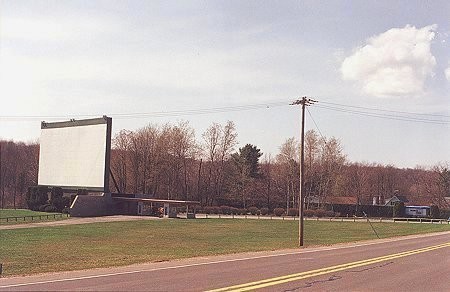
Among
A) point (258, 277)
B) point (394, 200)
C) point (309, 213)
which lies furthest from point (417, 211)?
point (258, 277)

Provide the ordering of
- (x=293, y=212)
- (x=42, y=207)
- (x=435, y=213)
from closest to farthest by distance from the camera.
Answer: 1. (x=42, y=207)
2. (x=435, y=213)
3. (x=293, y=212)

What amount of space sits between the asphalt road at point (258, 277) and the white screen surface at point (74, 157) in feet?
208

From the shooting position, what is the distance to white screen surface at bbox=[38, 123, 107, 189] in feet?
265

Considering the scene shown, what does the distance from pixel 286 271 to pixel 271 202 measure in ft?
301

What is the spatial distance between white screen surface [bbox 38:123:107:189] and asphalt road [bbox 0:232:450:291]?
63532mm

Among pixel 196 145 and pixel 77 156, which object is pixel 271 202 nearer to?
pixel 196 145

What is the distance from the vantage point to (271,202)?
108 meters

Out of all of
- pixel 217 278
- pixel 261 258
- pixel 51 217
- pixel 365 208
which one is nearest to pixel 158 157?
pixel 51 217

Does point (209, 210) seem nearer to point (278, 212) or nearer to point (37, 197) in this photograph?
point (278, 212)

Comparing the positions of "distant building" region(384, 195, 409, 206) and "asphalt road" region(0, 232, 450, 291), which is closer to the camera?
"asphalt road" region(0, 232, 450, 291)

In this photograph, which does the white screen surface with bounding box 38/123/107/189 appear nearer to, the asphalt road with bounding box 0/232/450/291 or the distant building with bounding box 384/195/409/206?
the distant building with bounding box 384/195/409/206

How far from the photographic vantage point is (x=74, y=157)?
82812 millimetres

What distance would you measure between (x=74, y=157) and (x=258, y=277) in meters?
71.9

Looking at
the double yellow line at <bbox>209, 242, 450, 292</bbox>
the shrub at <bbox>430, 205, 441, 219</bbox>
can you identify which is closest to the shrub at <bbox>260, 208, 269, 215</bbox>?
the shrub at <bbox>430, 205, 441, 219</bbox>
